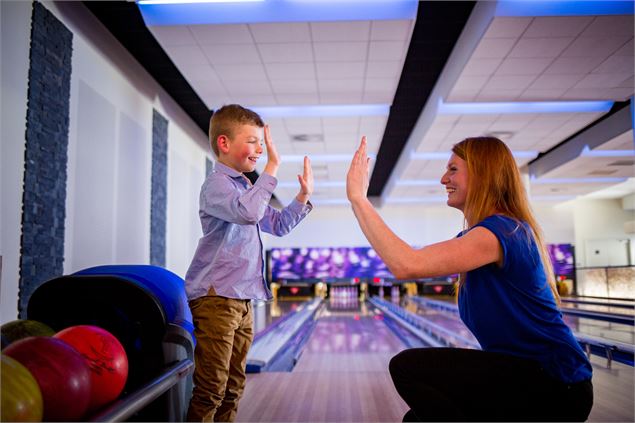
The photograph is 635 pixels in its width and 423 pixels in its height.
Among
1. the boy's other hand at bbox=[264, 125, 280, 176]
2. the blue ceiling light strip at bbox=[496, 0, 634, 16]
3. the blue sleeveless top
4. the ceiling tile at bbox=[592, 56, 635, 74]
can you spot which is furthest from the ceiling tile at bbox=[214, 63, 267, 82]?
the blue sleeveless top

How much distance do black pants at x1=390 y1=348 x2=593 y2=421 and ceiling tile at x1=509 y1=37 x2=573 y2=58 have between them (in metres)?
4.55

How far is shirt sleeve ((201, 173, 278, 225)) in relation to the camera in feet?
5.69

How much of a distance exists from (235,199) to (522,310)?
0.98m

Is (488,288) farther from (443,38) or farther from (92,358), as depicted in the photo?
(443,38)

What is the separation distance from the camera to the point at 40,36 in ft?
13.6

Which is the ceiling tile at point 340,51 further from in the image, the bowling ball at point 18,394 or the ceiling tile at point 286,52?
the bowling ball at point 18,394

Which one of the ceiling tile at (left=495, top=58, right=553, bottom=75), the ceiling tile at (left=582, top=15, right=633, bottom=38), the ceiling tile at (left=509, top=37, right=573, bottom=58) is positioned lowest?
the ceiling tile at (left=495, top=58, right=553, bottom=75)

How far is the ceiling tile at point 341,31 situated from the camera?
4.89 meters

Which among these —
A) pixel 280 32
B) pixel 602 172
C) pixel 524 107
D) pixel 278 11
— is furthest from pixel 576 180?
pixel 278 11

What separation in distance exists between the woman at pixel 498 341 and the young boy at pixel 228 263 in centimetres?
57

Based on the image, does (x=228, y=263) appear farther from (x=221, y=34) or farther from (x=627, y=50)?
(x=627, y=50)

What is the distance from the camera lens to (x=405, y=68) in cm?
651

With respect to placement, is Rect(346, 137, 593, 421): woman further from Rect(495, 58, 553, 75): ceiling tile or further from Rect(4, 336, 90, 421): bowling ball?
Rect(495, 58, 553, 75): ceiling tile

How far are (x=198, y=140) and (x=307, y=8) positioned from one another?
4.99 meters
